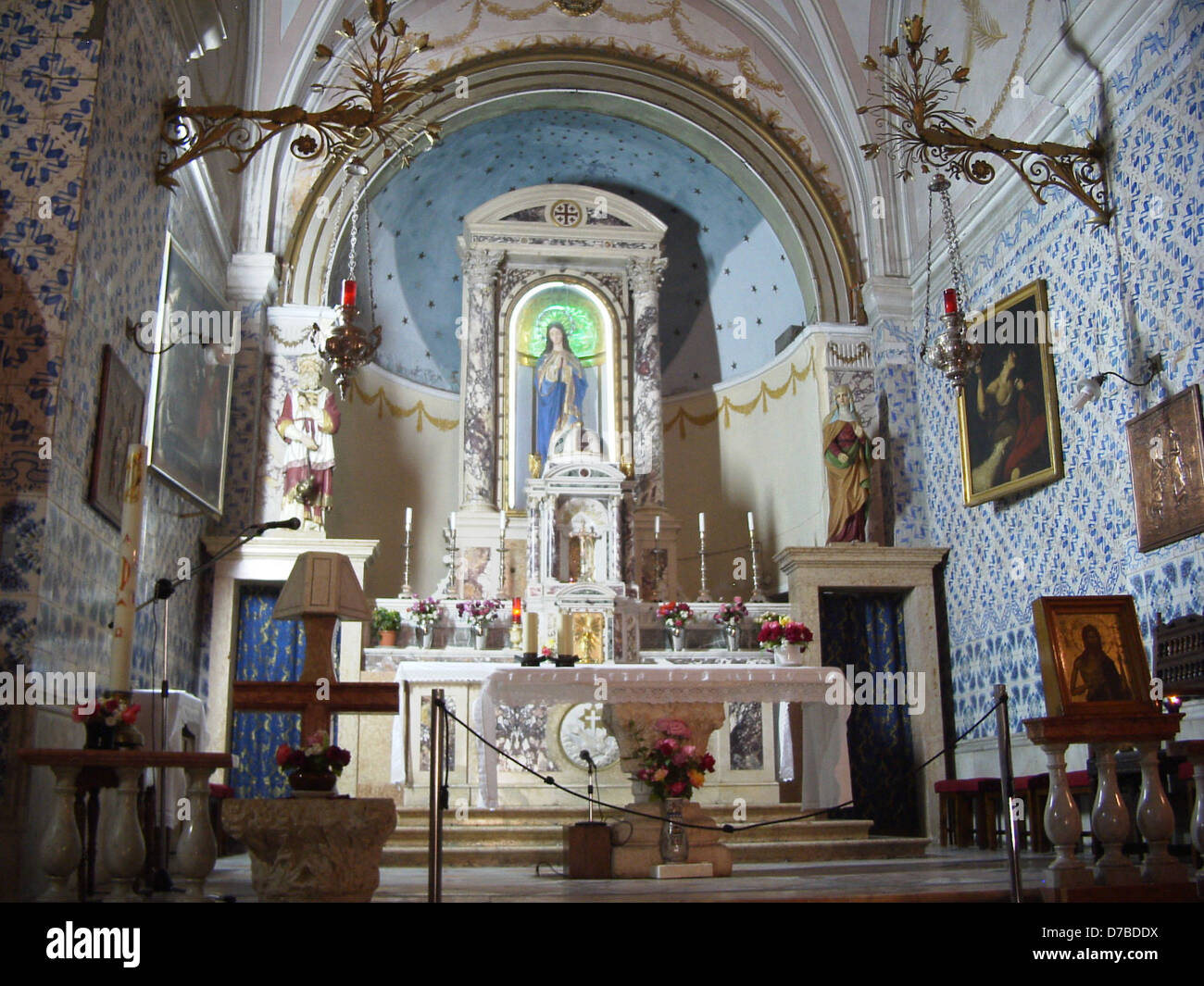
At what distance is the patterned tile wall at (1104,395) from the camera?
24.5 feet

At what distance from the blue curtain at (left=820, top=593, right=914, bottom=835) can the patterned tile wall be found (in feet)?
2.19

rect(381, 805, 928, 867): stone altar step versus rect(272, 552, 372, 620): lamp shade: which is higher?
rect(272, 552, 372, 620): lamp shade

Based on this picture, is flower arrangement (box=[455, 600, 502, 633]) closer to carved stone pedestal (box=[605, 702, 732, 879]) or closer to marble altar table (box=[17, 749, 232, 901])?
carved stone pedestal (box=[605, 702, 732, 879])

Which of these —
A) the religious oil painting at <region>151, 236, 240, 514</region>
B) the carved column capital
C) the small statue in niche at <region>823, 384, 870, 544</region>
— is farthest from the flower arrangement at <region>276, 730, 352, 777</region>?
the carved column capital

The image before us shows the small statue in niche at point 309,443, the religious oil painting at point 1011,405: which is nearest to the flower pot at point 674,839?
the religious oil painting at point 1011,405

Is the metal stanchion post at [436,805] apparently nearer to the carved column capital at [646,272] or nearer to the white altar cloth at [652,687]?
the white altar cloth at [652,687]

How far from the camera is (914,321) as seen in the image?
1210 centimetres

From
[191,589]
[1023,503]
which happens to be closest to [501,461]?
[191,589]

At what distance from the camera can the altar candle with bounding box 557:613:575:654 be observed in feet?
36.1

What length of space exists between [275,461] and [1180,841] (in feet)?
27.1

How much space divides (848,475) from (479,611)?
3.78 meters

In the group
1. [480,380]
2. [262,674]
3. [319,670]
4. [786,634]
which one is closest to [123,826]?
[319,670]

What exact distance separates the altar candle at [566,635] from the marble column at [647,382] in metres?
2.30

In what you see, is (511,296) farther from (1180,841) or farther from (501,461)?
(1180,841)
